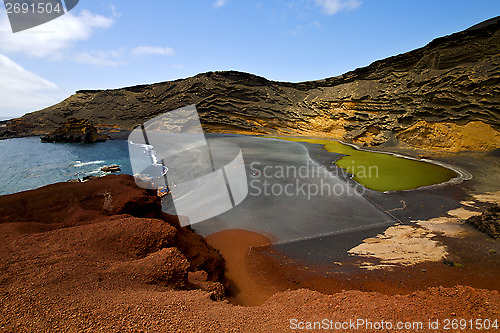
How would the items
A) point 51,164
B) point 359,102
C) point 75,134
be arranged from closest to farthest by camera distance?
point 51,164, point 359,102, point 75,134

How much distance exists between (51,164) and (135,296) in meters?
24.2

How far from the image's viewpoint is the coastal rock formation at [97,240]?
99.3 inches

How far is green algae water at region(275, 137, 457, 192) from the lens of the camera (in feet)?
36.8

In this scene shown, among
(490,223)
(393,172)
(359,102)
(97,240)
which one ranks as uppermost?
(359,102)

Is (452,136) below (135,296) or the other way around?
below

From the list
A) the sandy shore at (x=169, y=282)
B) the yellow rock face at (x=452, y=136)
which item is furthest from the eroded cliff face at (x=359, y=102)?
the sandy shore at (x=169, y=282)

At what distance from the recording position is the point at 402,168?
561 inches

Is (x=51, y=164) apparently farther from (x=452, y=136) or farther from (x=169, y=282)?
(x=452, y=136)

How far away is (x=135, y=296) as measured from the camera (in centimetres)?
227

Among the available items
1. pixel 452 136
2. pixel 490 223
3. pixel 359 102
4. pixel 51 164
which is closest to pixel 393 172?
pixel 490 223

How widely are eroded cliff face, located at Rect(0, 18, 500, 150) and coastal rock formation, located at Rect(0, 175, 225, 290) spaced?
79.6ft

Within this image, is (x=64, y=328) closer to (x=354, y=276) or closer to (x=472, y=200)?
(x=354, y=276)

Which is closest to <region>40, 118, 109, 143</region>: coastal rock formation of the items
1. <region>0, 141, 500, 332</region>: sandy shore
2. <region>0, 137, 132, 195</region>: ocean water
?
<region>0, 137, 132, 195</region>: ocean water

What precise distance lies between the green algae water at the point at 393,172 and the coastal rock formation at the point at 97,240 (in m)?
10.3
